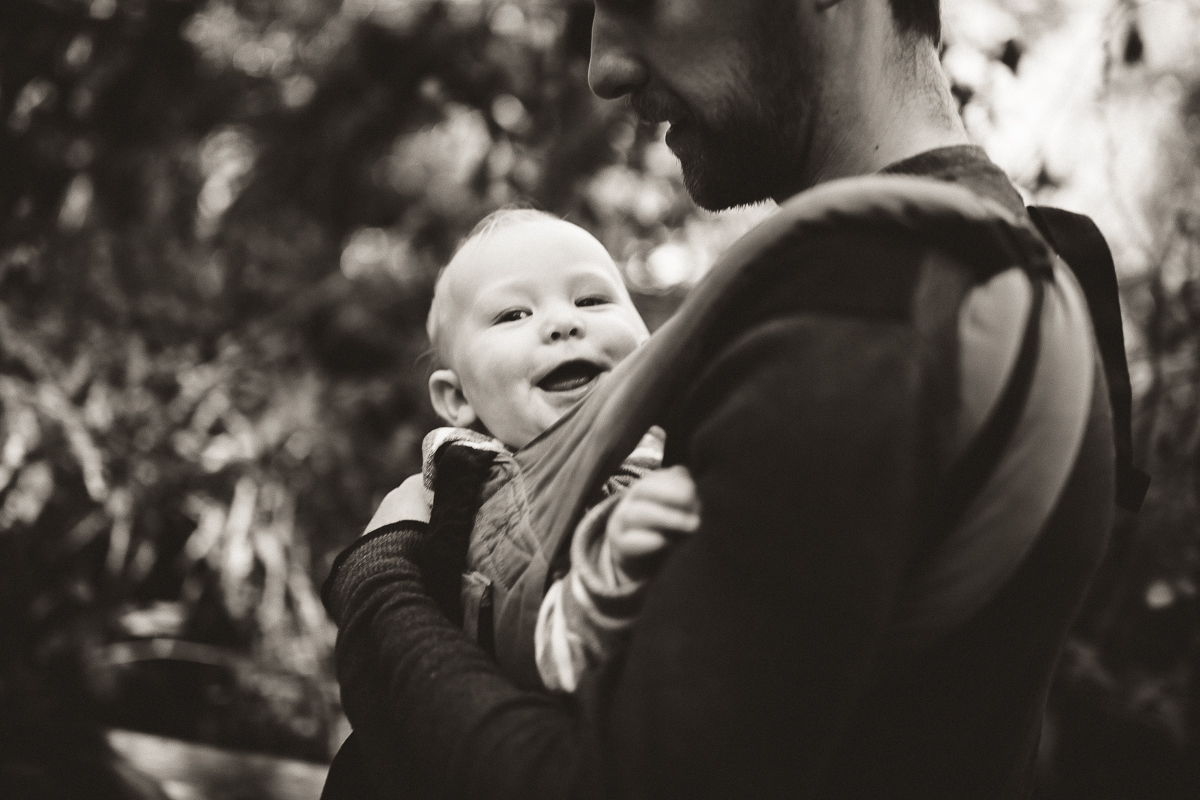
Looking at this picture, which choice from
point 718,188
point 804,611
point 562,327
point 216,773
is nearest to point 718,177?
point 718,188

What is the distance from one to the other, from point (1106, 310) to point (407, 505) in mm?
903

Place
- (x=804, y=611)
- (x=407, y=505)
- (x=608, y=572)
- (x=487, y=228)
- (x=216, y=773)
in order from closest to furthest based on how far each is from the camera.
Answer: (x=804, y=611)
(x=608, y=572)
(x=407, y=505)
(x=487, y=228)
(x=216, y=773)

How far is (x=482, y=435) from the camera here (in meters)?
1.44

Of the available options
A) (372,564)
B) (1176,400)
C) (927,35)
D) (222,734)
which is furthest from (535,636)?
(222,734)

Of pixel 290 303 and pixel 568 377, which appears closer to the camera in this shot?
pixel 568 377

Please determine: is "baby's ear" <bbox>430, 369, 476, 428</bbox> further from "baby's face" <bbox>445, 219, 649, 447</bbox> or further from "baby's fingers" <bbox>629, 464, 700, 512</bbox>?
"baby's fingers" <bbox>629, 464, 700, 512</bbox>

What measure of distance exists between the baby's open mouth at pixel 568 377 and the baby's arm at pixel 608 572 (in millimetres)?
523

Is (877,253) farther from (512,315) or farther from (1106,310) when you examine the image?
(512,315)

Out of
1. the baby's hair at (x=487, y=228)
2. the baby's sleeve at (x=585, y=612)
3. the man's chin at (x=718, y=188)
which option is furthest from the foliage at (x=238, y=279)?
the baby's sleeve at (x=585, y=612)

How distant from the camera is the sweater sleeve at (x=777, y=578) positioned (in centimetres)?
67

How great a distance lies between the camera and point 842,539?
0.67m

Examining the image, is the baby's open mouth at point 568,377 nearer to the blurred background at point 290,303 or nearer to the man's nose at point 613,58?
the man's nose at point 613,58

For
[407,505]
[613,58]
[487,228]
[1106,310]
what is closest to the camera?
[1106,310]

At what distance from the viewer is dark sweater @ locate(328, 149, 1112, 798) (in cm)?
67
